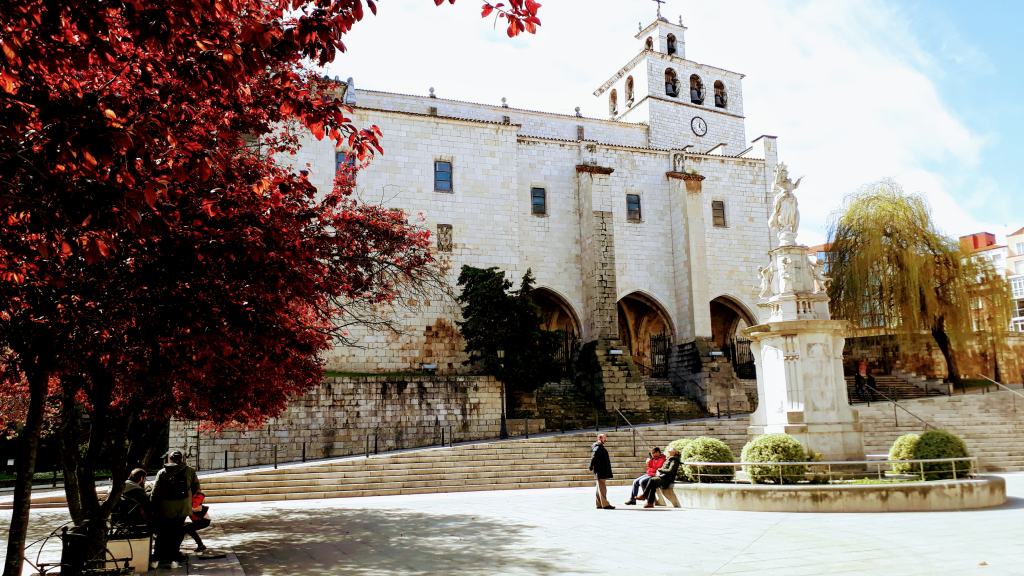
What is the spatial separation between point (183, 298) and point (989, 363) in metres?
36.8

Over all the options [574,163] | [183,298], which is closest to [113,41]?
[183,298]

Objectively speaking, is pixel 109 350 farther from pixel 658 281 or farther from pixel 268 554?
pixel 658 281

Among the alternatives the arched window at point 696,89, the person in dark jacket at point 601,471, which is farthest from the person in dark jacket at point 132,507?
the arched window at point 696,89

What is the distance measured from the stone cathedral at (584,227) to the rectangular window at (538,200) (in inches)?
2.5

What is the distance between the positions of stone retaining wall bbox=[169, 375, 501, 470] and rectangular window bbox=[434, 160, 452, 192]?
29.3ft

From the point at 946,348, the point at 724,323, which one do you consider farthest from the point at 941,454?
the point at 724,323

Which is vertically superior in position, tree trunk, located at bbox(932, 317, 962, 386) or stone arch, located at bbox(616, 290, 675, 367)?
stone arch, located at bbox(616, 290, 675, 367)

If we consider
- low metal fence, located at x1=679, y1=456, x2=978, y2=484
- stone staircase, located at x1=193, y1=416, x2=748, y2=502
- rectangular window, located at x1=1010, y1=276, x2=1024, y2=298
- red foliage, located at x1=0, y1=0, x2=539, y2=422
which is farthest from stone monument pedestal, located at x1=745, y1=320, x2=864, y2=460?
rectangular window, located at x1=1010, y1=276, x2=1024, y2=298

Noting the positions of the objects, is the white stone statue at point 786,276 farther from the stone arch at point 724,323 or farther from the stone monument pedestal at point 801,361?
the stone arch at point 724,323

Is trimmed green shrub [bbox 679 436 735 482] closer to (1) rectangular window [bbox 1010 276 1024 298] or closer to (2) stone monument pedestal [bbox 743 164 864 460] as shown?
(2) stone monument pedestal [bbox 743 164 864 460]

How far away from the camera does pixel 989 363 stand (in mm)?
34281

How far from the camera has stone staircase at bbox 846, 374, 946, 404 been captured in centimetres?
3087

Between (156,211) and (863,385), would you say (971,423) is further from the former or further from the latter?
(156,211)

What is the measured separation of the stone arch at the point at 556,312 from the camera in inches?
1318
